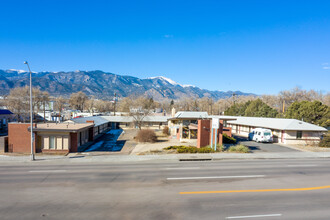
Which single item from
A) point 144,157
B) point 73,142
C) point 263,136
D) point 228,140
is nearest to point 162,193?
point 144,157

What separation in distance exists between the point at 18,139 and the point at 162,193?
2151 centimetres

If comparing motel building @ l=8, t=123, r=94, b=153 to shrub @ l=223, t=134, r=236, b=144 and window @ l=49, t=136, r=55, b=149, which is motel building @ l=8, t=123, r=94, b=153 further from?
shrub @ l=223, t=134, r=236, b=144

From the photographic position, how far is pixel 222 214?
8930mm

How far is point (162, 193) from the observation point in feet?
37.4

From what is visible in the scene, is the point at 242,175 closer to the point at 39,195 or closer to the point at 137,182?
the point at 137,182

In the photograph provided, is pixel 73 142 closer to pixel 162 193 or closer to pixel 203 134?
pixel 203 134

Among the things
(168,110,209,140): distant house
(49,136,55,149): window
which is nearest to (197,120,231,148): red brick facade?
(168,110,209,140): distant house

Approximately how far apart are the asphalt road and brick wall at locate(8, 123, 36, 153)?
309 inches

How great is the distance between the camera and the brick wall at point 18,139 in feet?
79.9

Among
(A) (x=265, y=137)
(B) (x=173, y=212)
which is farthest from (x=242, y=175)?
(A) (x=265, y=137)

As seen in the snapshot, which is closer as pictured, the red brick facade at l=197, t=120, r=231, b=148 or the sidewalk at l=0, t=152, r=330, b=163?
the sidewalk at l=0, t=152, r=330, b=163

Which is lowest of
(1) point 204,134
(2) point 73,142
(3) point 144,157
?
(3) point 144,157

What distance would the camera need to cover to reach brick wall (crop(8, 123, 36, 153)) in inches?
958

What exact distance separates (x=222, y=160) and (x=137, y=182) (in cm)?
1133
